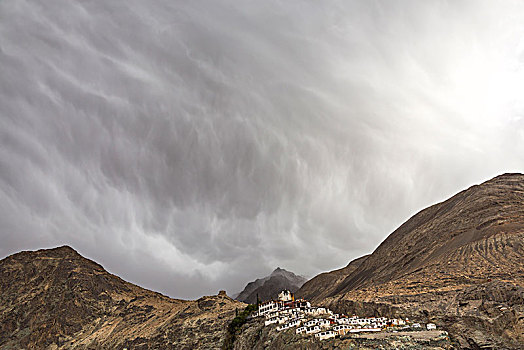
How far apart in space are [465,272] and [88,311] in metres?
149

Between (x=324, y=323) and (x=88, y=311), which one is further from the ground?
(x=88, y=311)

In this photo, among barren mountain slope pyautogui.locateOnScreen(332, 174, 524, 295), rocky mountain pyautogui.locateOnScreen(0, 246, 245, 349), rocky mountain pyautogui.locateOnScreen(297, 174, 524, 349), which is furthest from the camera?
rocky mountain pyautogui.locateOnScreen(0, 246, 245, 349)

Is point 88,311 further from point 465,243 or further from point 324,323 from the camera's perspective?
point 465,243

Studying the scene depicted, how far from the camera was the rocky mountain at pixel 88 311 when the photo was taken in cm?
11700

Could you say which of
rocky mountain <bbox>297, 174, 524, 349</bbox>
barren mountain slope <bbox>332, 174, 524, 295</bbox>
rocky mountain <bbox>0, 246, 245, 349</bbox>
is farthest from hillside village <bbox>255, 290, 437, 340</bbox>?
rocky mountain <bbox>0, 246, 245, 349</bbox>

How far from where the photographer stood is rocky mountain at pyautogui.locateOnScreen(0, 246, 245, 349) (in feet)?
384

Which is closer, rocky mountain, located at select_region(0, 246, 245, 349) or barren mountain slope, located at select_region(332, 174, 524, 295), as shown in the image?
barren mountain slope, located at select_region(332, 174, 524, 295)

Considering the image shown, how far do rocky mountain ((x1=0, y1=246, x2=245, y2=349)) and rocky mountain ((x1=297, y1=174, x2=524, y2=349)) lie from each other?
43.3m

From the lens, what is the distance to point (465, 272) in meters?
88.8

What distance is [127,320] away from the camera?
149 meters

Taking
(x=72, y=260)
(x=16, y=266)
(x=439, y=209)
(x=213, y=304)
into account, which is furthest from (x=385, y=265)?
(x=16, y=266)

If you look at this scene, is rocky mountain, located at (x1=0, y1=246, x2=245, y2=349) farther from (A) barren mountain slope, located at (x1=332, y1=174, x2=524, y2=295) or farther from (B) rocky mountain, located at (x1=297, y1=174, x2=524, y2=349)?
(A) barren mountain slope, located at (x1=332, y1=174, x2=524, y2=295)

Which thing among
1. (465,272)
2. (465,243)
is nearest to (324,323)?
(465,272)

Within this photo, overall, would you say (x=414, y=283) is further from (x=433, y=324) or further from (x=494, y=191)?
(x=494, y=191)
